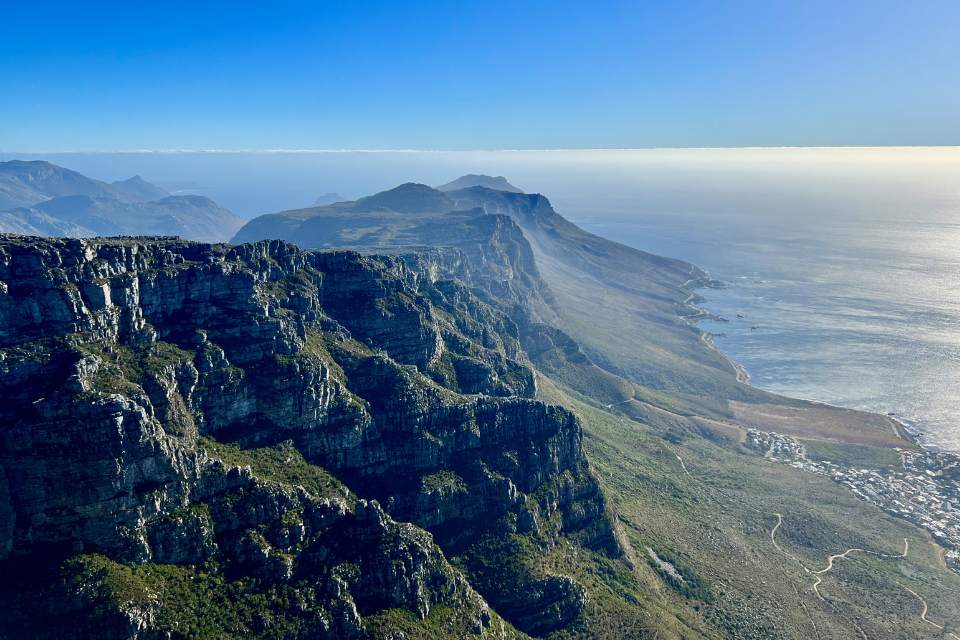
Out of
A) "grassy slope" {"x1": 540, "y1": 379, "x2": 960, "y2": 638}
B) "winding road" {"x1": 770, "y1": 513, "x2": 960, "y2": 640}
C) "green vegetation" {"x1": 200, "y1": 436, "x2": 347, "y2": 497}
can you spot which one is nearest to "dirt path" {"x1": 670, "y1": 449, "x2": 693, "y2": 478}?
"grassy slope" {"x1": 540, "y1": 379, "x2": 960, "y2": 638}

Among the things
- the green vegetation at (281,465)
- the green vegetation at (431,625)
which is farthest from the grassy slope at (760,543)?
the green vegetation at (281,465)

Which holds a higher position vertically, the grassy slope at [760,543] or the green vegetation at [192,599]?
the green vegetation at [192,599]

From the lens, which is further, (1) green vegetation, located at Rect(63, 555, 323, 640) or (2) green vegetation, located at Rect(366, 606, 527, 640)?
(2) green vegetation, located at Rect(366, 606, 527, 640)

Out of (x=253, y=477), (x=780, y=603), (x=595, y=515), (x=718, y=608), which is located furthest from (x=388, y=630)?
(x=780, y=603)

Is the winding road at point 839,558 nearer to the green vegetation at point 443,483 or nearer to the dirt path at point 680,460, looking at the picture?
the dirt path at point 680,460

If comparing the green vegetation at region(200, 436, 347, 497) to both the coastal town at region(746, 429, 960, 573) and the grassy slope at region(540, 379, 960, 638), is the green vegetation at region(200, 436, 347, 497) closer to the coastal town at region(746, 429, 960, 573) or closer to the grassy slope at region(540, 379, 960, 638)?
the grassy slope at region(540, 379, 960, 638)

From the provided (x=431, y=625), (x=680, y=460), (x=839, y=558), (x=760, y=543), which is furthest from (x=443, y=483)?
(x=839, y=558)
